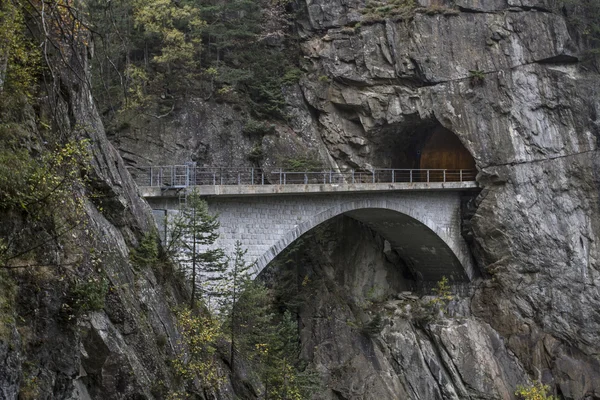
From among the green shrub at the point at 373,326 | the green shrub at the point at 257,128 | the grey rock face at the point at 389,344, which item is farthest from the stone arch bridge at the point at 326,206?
the green shrub at the point at 373,326

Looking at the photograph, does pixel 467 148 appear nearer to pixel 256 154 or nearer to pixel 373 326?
pixel 373 326

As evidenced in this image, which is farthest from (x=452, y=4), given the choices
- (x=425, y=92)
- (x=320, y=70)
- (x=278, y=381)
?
(x=278, y=381)

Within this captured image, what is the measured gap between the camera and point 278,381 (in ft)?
57.1

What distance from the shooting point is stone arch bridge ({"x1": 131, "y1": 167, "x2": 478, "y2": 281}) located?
64.1ft

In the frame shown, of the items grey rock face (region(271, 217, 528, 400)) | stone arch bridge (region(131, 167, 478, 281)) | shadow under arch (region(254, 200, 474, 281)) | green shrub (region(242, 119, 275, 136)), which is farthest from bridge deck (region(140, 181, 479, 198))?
green shrub (region(242, 119, 275, 136))

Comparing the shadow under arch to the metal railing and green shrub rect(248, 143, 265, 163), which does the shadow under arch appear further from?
green shrub rect(248, 143, 265, 163)

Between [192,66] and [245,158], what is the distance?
481 cm

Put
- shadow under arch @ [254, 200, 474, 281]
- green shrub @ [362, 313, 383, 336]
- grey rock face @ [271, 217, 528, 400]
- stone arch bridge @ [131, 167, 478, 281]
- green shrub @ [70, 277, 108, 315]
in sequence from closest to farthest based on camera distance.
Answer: green shrub @ [70, 277, 108, 315], stone arch bridge @ [131, 167, 478, 281], grey rock face @ [271, 217, 528, 400], green shrub @ [362, 313, 383, 336], shadow under arch @ [254, 200, 474, 281]

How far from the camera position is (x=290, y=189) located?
20.8m

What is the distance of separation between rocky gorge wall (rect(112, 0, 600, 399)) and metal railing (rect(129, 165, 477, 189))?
55cm

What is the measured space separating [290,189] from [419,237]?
10.0 m

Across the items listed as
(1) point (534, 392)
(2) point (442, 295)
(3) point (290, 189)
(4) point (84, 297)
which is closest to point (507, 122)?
(2) point (442, 295)

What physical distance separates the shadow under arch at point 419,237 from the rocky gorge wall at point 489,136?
3.21 feet

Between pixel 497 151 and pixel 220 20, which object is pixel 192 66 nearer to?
pixel 220 20
